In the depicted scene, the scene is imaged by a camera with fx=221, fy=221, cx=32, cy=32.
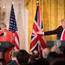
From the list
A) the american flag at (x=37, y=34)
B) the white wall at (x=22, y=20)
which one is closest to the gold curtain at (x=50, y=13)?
the white wall at (x=22, y=20)

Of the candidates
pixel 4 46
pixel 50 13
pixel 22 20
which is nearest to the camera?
pixel 4 46

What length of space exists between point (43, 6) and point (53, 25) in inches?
24.4

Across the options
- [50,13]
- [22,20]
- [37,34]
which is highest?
[50,13]

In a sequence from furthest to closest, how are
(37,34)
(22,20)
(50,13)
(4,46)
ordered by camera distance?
(22,20), (50,13), (37,34), (4,46)

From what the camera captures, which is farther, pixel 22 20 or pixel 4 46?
pixel 22 20

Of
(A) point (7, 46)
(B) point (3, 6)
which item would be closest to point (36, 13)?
(B) point (3, 6)

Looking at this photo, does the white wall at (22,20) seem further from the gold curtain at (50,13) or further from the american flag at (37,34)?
the american flag at (37,34)

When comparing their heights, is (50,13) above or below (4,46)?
above

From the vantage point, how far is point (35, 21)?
19.3ft

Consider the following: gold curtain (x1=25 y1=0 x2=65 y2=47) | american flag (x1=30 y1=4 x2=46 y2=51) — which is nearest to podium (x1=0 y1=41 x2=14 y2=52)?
american flag (x1=30 y1=4 x2=46 y2=51)

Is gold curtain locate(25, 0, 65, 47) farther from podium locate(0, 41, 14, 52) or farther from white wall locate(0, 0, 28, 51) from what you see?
podium locate(0, 41, 14, 52)

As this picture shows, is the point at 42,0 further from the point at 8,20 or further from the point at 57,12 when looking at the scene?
the point at 8,20

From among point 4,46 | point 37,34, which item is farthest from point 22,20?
point 4,46

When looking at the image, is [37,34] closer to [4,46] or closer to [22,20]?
[22,20]
